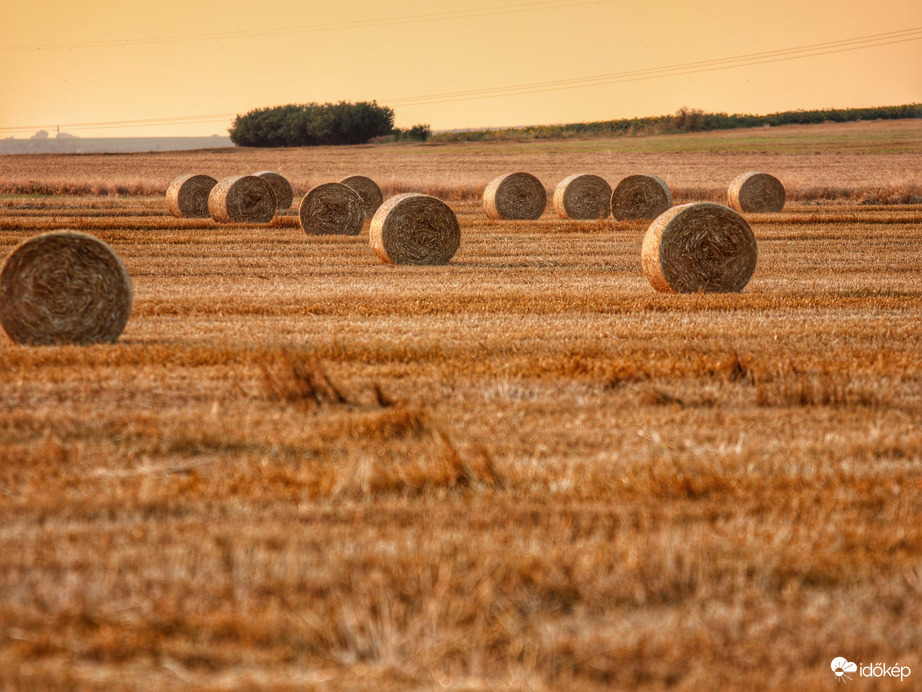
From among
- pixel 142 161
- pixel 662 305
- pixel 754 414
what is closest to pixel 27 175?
pixel 142 161

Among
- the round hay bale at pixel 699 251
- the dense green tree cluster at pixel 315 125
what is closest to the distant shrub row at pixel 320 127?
the dense green tree cluster at pixel 315 125

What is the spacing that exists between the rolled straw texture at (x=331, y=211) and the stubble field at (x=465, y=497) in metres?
11.2

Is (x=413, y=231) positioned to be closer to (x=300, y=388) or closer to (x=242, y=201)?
(x=242, y=201)

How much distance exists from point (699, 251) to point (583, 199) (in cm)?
1492

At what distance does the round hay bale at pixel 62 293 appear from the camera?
10.6 m

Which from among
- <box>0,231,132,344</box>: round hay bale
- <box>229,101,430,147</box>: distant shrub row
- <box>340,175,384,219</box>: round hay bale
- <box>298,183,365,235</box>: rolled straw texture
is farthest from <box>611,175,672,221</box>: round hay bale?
<box>229,101,430,147</box>: distant shrub row

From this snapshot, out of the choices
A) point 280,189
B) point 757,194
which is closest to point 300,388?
point 280,189

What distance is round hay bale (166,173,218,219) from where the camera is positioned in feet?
96.8

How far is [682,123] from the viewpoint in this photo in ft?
288

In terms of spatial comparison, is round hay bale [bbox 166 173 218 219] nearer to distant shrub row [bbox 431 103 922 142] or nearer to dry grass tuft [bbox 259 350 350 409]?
dry grass tuft [bbox 259 350 350 409]

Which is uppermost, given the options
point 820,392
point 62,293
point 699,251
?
point 62,293

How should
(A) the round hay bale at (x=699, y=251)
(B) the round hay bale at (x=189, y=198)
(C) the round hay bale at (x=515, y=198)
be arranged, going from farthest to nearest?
(B) the round hay bale at (x=189, y=198) < (C) the round hay bale at (x=515, y=198) < (A) the round hay bale at (x=699, y=251)

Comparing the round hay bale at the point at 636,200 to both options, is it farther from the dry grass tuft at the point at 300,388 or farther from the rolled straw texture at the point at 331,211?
the dry grass tuft at the point at 300,388

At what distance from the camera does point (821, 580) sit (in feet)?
13.9
